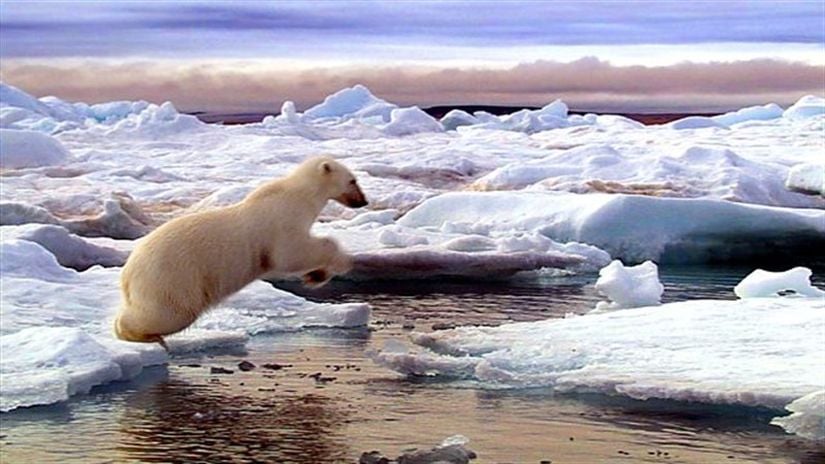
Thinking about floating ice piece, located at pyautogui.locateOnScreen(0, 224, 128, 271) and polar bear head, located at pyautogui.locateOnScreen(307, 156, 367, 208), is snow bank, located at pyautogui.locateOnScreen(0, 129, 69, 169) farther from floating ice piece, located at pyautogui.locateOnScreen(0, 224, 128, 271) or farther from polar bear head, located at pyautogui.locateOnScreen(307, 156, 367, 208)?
polar bear head, located at pyautogui.locateOnScreen(307, 156, 367, 208)

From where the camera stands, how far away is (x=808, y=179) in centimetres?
2572

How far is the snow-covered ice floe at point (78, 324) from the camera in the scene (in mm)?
8109

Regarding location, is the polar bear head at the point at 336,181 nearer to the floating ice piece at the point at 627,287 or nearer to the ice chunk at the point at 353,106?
the floating ice piece at the point at 627,287

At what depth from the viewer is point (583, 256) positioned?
16984 millimetres

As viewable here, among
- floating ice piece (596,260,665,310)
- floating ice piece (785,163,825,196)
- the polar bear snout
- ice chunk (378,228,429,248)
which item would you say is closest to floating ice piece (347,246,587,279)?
ice chunk (378,228,429,248)

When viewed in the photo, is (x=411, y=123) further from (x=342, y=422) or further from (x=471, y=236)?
(x=342, y=422)

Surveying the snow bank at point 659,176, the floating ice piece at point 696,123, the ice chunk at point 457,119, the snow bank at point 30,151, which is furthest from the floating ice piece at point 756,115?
the snow bank at point 30,151

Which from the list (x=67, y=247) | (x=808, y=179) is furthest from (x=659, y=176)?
(x=67, y=247)

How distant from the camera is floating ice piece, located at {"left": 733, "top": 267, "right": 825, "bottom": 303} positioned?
12.3m

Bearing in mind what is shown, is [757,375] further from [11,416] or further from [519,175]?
[519,175]

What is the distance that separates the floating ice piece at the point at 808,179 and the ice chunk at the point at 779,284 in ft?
43.0

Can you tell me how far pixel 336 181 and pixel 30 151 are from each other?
25955 millimetres

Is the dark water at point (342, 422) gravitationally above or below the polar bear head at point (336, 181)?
below

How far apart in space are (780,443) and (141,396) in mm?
3847
